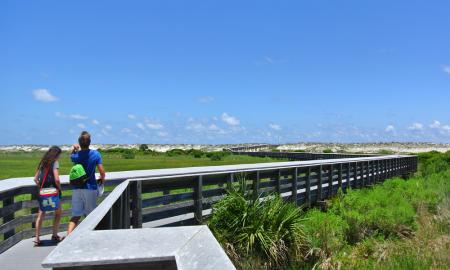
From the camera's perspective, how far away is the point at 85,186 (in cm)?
845

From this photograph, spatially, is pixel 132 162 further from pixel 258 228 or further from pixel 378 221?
pixel 258 228

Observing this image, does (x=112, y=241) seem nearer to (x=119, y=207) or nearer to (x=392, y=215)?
(x=119, y=207)

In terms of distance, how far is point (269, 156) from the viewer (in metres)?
62.4

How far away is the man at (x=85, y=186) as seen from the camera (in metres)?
8.37

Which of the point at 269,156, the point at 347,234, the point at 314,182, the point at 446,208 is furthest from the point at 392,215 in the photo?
the point at 269,156

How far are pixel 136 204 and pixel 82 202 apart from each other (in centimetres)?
99

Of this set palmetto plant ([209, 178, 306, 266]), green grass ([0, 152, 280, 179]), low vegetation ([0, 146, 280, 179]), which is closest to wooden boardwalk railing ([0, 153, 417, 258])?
palmetto plant ([209, 178, 306, 266])

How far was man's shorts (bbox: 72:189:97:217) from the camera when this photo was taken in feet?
27.4

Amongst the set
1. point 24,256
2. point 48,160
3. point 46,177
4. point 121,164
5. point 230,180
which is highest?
point 48,160

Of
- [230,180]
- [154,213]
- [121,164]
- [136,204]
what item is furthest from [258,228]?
[121,164]

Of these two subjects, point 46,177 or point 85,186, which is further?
point 85,186

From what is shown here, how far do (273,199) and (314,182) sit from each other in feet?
23.8

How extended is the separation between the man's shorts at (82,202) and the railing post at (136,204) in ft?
2.47

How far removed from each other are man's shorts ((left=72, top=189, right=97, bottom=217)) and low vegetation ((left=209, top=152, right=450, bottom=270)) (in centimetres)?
228
